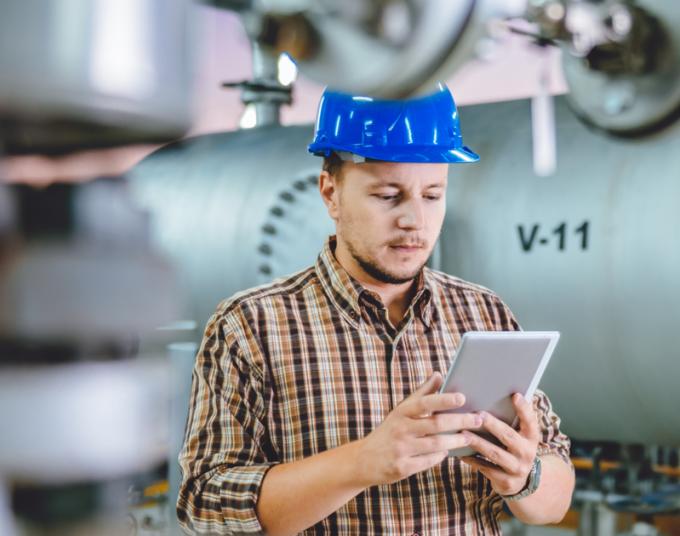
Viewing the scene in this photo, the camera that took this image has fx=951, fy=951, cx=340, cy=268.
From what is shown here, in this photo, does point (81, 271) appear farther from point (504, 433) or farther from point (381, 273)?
point (381, 273)

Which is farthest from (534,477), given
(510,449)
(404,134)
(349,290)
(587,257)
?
(587,257)

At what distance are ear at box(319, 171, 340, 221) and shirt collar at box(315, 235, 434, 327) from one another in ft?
0.21

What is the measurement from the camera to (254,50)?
0.58 ft

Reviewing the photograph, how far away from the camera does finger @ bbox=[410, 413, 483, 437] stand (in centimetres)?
100

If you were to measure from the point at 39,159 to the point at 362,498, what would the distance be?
1099mm

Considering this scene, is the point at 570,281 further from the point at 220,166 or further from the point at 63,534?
the point at 63,534

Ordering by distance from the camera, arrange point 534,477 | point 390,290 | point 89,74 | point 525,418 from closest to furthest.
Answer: point 89,74
point 525,418
point 534,477
point 390,290

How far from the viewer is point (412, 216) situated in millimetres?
1206

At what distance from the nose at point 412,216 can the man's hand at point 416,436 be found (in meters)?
0.26

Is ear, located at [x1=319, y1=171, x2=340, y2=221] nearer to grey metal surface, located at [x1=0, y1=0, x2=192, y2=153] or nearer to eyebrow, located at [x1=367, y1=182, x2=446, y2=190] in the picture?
eyebrow, located at [x1=367, y1=182, x2=446, y2=190]

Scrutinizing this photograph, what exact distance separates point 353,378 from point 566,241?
79cm

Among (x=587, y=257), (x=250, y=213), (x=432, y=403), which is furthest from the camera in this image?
(x=250, y=213)

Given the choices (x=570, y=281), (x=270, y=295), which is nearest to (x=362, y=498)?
(x=270, y=295)

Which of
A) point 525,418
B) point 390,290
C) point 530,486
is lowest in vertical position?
point 530,486
